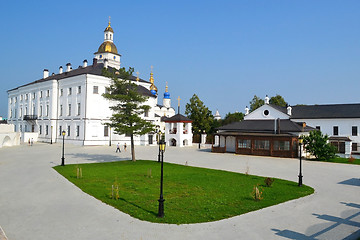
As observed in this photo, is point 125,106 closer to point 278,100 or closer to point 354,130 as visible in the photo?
point 354,130

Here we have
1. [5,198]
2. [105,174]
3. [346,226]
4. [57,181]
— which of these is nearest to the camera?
[346,226]

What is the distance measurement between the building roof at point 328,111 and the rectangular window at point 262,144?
13212 millimetres

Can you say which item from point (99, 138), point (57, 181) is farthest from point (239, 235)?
point (99, 138)

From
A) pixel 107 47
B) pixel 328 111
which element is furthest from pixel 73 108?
pixel 328 111

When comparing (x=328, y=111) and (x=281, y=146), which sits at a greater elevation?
(x=328, y=111)

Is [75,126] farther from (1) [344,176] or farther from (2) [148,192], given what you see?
(1) [344,176]

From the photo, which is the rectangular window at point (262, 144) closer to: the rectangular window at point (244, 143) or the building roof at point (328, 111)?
the rectangular window at point (244, 143)

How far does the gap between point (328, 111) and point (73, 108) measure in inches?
1592

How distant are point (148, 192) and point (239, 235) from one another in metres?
5.91

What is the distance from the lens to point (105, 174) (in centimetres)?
1761

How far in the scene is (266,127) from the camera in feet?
117

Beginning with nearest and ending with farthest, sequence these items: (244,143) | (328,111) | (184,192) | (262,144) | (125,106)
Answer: (184,192)
(125,106)
(262,144)
(244,143)
(328,111)

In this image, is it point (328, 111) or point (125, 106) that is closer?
point (125, 106)

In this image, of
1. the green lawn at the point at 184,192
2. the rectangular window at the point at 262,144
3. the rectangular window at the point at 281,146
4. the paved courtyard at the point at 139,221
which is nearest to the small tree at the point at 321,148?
the rectangular window at the point at 281,146
